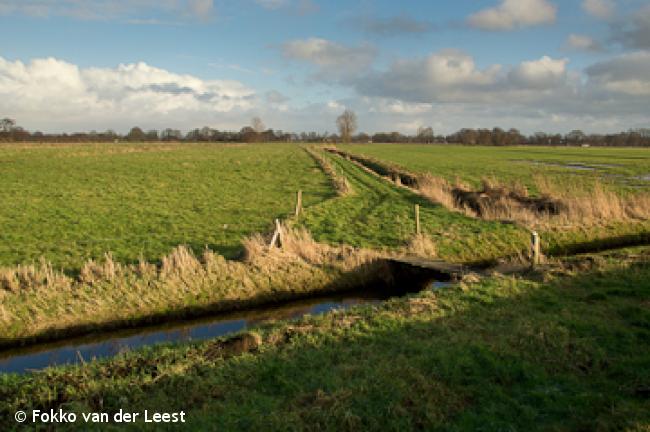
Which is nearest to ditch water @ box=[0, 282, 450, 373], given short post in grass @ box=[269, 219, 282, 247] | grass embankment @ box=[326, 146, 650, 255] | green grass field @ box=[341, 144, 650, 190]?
short post in grass @ box=[269, 219, 282, 247]

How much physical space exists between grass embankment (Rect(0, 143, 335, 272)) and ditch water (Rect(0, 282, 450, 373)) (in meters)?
3.63

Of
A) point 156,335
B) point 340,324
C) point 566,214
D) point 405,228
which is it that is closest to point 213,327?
point 156,335

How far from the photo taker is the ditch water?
10.2m

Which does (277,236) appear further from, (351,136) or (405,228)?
(351,136)

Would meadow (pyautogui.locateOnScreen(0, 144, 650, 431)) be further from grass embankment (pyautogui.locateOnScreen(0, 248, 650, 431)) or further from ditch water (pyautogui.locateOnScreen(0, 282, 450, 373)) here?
ditch water (pyautogui.locateOnScreen(0, 282, 450, 373))

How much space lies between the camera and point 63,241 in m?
17.6

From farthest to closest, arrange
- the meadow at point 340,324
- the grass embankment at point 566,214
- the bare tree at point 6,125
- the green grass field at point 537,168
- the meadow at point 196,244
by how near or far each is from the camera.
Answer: the bare tree at point 6,125
the green grass field at point 537,168
the grass embankment at point 566,214
the meadow at point 196,244
the meadow at point 340,324

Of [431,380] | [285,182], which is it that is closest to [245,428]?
[431,380]

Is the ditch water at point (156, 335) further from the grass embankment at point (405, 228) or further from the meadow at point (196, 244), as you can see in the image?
the grass embankment at point (405, 228)

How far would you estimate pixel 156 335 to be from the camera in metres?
11.5

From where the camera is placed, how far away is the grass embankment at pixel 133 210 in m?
16.6

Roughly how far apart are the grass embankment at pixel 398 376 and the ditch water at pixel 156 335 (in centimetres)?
177

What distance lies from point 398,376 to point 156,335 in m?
7.15

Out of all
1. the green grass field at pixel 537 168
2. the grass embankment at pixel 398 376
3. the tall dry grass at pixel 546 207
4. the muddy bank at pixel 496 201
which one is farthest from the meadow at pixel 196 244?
the green grass field at pixel 537 168
